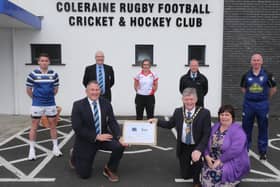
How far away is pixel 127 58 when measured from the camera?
9.94 meters

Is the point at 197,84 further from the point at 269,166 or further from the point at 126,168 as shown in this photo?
the point at 126,168

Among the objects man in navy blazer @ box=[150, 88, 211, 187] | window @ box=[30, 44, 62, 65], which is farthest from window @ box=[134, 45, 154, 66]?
man in navy blazer @ box=[150, 88, 211, 187]

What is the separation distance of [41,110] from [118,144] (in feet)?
5.30

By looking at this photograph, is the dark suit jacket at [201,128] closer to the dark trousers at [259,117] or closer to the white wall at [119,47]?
the dark trousers at [259,117]

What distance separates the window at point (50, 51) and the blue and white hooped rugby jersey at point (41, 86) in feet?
15.1

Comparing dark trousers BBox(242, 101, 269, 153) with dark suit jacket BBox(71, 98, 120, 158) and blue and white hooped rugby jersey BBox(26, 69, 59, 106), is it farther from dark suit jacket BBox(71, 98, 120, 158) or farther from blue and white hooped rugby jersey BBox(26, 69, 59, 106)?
blue and white hooped rugby jersey BBox(26, 69, 59, 106)

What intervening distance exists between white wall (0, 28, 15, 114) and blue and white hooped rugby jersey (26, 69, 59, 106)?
16.5 feet

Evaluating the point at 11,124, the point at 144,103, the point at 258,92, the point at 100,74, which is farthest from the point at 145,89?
the point at 11,124

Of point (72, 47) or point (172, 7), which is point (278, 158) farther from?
point (72, 47)

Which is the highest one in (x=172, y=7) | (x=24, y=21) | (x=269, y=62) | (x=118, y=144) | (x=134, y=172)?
(x=172, y=7)

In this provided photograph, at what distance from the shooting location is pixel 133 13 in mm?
9797

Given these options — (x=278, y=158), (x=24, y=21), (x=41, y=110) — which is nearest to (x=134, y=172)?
(x=41, y=110)

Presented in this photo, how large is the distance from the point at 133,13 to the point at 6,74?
4146 mm

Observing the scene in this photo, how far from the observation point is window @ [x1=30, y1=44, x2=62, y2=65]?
32.8 feet
